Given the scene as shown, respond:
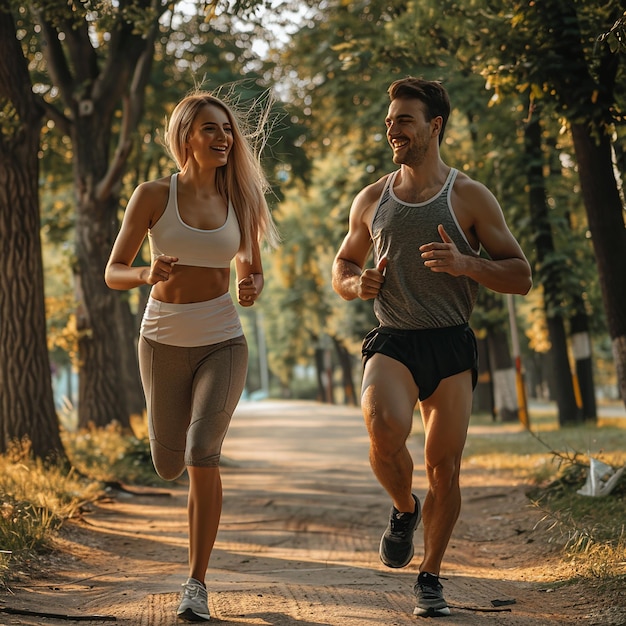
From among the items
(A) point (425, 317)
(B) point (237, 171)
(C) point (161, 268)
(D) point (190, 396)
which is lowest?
(D) point (190, 396)

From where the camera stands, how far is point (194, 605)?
5.07 metres

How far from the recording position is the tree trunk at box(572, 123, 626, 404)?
9547 mm

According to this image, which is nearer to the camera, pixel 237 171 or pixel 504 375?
pixel 237 171

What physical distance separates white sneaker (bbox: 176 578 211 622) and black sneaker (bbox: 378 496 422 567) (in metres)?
0.92

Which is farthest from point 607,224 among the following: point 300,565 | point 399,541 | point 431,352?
point 399,541

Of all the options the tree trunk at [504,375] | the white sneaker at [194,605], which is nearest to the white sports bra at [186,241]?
the white sneaker at [194,605]

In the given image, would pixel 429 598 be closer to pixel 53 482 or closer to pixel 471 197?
pixel 471 197

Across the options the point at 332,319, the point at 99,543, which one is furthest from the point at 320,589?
the point at 332,319

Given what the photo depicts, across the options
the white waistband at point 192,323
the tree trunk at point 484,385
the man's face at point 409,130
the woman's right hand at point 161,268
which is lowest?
the tree trunk at point 484,385

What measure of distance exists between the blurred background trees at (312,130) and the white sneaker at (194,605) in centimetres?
277

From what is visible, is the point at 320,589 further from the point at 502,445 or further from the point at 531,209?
the point at 531,209

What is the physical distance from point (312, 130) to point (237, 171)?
16.9 meters

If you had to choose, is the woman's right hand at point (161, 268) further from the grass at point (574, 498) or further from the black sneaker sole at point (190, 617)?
the grass at point (574, 498)

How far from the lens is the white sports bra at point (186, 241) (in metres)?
5.39
